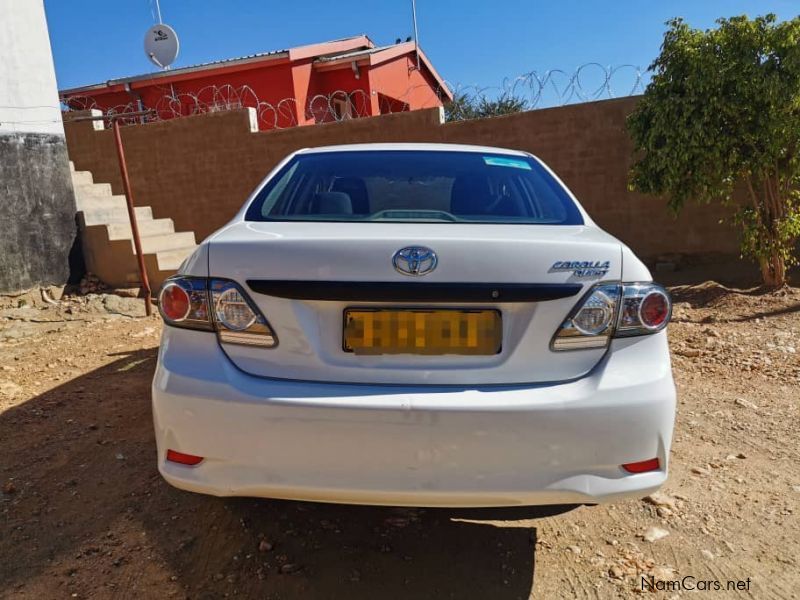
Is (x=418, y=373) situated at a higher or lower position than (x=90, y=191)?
lower

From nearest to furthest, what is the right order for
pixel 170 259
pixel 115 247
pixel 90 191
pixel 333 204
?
pixel 333 204, pixel 115 247, pixel 170 259, pixel 90 191

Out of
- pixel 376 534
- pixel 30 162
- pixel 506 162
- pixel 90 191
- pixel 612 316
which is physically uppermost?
pixel 30 162

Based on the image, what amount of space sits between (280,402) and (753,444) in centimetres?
262

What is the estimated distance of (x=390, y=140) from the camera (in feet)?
27.2

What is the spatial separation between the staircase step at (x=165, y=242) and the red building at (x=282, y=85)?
20.1 feet

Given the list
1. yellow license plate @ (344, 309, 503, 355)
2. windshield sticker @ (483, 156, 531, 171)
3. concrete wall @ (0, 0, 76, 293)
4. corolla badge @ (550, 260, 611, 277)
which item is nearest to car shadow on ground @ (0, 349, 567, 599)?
yellow license plate @ (344, 309, 503, 355)

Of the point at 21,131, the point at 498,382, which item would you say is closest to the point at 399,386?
the point at 498,382

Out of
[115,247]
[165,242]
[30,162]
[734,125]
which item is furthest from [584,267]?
[30,162]

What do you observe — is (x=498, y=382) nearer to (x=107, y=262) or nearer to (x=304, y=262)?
(x=304, y=262)

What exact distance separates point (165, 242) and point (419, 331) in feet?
20.9

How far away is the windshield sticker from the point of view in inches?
108

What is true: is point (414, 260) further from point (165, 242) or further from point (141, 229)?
point (141, 229)

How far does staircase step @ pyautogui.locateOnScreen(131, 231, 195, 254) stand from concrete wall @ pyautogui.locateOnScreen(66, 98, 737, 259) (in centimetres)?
161

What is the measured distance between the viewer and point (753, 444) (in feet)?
10.0
